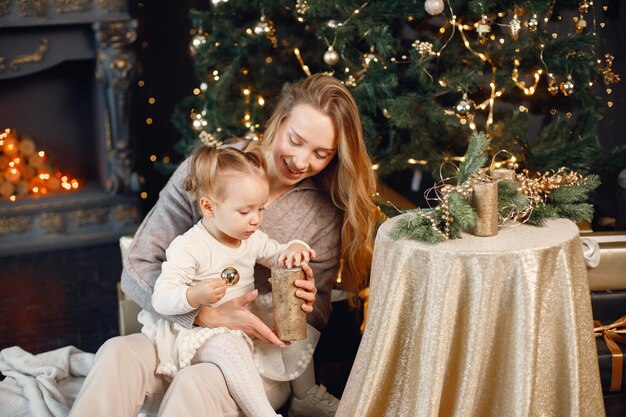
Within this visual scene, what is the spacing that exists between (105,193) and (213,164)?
2.74 meters

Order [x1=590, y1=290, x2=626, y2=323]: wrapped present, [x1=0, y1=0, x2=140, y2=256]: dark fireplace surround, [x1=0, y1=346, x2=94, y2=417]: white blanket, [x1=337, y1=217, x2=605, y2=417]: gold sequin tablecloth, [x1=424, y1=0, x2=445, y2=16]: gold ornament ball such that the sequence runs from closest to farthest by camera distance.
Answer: [x1=337, y1=217, x2=605, y2=417]: gold sequin tablecloth < [x1=0, y1=346, x2=94, y2=417]: white blanket < [x1=590, y1=290, x2=626, y2=323]: wrapped present < [x1=424, y1=0, x2=445, y2=16]: gold ornament ball < [x1=0, y1=0, x2=140, y2=256]: dark fireplace surround

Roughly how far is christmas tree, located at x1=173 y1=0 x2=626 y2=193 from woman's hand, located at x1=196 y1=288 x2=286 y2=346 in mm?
1039

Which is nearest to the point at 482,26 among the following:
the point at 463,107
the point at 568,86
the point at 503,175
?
the point at 463,107

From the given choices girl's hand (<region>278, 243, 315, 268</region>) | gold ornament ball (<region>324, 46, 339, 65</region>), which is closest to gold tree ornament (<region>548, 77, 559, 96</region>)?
gold ornament ball (<region>324, 46, 339, 65</region>)

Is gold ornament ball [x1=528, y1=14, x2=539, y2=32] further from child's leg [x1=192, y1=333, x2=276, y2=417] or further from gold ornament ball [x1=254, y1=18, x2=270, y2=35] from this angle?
child's leg [x1=192, y1=333, x2=276, y2=417]

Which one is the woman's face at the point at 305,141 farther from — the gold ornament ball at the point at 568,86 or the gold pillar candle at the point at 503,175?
the gold ornament ball at the point at 568,86

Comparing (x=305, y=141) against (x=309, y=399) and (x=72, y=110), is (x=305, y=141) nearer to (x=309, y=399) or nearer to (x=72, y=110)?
(x=309, y=399)

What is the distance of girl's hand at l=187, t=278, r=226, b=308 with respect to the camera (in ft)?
7.47

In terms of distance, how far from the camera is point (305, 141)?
2.51 m

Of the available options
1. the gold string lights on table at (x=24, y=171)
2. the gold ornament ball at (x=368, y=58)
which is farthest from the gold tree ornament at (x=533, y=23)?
the gold string lights on table at (x=24, y=171)

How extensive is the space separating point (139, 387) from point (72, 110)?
307cm

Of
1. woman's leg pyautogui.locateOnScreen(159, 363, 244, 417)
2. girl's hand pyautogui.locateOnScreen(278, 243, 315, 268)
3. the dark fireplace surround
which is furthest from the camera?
the dark fireplace surround

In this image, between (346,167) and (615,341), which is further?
(615,341)

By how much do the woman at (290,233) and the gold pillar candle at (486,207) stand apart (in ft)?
1.61
